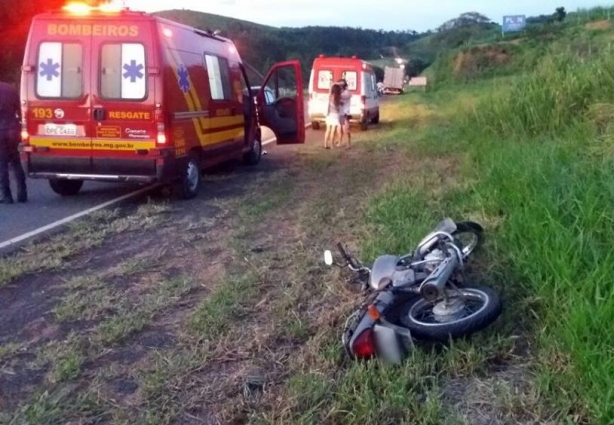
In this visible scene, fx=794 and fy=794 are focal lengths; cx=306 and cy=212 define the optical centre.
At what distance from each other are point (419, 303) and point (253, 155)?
33.5 feet

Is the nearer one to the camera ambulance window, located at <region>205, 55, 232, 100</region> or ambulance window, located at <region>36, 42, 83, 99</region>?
ambulance window, located at <region>36, 42, 83, 99</region>

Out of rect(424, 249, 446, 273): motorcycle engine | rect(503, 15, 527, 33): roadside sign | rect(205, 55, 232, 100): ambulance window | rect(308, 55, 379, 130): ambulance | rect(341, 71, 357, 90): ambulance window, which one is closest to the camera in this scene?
rect(424, 249, 446, 273): motorcycle engine

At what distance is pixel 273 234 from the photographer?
307 inches

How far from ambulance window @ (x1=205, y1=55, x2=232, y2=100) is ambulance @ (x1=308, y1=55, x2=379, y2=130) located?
1072 centimetres

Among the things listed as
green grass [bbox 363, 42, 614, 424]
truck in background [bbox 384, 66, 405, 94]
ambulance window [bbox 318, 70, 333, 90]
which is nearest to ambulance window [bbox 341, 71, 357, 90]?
ambulance window [bbox 318, 70, 333, 90]

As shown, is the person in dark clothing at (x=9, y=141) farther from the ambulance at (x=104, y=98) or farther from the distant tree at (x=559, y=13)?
the distant tree at (x=559, y=13)

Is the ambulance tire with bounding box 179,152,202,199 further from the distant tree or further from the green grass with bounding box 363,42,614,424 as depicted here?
the distant tree

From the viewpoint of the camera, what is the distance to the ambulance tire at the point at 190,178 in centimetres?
1042

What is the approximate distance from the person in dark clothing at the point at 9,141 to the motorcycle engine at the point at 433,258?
278 inches

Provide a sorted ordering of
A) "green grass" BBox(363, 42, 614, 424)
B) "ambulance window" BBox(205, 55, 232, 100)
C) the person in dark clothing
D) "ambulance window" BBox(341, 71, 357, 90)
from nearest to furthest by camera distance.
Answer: "green grass" BBox(363, 42, 614, 424), the person in dark clothing, "ambulance window" BBox(205, 55, 232, 100), "ambulance window" BBox(341, 71, 357, 90)

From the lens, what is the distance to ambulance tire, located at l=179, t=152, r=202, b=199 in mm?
10422

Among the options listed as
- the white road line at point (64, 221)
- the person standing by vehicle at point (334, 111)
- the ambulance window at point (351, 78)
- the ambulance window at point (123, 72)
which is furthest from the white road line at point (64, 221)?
the ambulance window at point (351, 78)

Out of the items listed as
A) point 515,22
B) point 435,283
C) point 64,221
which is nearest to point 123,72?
point 64,221

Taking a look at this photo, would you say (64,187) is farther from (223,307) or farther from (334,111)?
(334,111)
